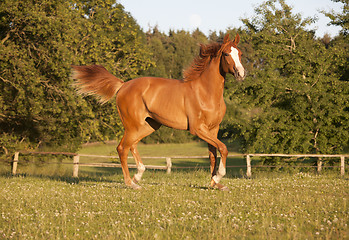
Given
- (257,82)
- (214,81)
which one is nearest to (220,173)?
(214,81)

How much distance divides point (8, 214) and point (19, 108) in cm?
1265

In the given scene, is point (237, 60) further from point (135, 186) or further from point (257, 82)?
point (257, 82)

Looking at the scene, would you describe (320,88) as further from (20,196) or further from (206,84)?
(20,196)

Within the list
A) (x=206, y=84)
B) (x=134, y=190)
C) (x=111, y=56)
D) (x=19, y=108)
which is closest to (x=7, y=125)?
(x=19, y=108)

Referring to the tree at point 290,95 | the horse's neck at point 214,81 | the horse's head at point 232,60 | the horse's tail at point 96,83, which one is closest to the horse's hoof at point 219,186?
the horse's neck at point 214,81

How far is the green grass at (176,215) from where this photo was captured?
541 centimetres

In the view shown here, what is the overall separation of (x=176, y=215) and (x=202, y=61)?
166 inches

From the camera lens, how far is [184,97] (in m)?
9.21

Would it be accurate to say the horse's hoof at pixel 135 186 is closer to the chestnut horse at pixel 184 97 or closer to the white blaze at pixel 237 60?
the chestnut horse at pixel 184 97

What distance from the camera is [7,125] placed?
22062 mm

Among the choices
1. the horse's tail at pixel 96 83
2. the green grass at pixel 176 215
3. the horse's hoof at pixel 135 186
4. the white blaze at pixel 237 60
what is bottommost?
the horse's hoof at pixel 135 186

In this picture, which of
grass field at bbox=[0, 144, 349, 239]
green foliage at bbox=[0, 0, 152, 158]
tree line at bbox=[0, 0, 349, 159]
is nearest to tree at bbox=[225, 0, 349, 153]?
tree line at bbox=[0, 0, 349, 159]

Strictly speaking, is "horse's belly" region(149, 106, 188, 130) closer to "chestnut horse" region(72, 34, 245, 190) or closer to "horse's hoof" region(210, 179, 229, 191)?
"chestnut horse" region(72, 34, 245, 190)

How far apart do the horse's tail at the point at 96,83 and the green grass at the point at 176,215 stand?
8.88ft
